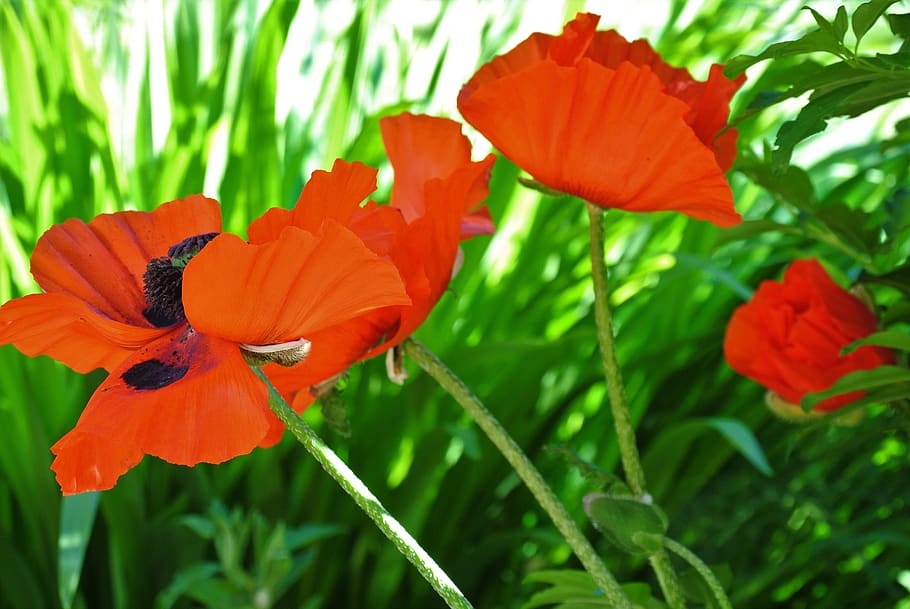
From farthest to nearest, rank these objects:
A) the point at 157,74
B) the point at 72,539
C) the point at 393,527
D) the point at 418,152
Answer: the point at 157,74 → the point at 72,539 → the point at 418,152 → the point at 393,527

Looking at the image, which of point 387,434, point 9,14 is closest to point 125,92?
point 9,14

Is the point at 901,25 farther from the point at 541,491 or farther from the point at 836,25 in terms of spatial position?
the point at 541,491

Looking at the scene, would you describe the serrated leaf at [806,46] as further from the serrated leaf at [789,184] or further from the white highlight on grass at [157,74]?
the white highlight on grass at [157,74]

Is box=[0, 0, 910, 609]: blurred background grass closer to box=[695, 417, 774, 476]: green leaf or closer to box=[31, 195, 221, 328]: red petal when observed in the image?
box=[695, 417, 774, 476]: green leaf

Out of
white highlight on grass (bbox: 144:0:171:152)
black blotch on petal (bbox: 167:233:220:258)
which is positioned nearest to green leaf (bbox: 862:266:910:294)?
black blotch on petal (bbox: 167:233:220:258)

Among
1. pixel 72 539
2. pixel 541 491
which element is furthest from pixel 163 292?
pixel 72 539
